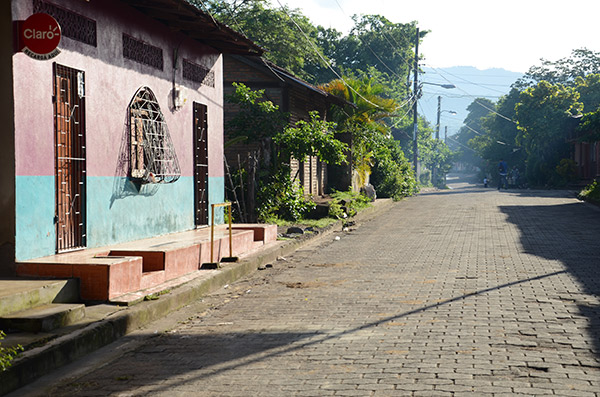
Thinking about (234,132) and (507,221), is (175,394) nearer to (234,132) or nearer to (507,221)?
(234,132)

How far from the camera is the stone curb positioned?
201 inches

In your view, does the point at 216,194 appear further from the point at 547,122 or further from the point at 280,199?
the point at 547,122

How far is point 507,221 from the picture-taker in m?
18.8

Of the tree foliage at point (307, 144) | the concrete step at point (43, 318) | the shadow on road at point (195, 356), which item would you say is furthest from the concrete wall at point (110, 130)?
the tree foliage at point (307, 144)

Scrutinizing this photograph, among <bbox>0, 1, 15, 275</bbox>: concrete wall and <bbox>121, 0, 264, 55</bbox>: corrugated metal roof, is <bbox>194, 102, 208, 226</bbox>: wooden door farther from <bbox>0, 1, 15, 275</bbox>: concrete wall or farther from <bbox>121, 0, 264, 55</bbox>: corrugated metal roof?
<bbox>0, 1, 15, 275</bbox>: concrete wall

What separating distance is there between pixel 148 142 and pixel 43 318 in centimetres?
515

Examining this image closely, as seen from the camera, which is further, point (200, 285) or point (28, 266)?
point (200, 285)

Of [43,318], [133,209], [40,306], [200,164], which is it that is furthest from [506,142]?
[43,318]

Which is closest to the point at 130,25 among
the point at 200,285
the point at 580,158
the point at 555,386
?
the point at 200,285

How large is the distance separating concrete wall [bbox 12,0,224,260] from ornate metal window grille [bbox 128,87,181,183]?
0.59 feet

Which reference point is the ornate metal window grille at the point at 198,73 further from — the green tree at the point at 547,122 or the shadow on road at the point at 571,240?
the green tree at the point at 547,122

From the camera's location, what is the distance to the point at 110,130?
31.8 feet

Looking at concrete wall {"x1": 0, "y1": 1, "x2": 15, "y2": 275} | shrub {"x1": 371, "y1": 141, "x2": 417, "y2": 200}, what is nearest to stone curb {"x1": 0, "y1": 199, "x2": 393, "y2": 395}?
concrete wall {"x1": 0, "y1": 1, "x2": 15, "y2": 275}

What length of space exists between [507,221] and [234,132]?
7.99 m
